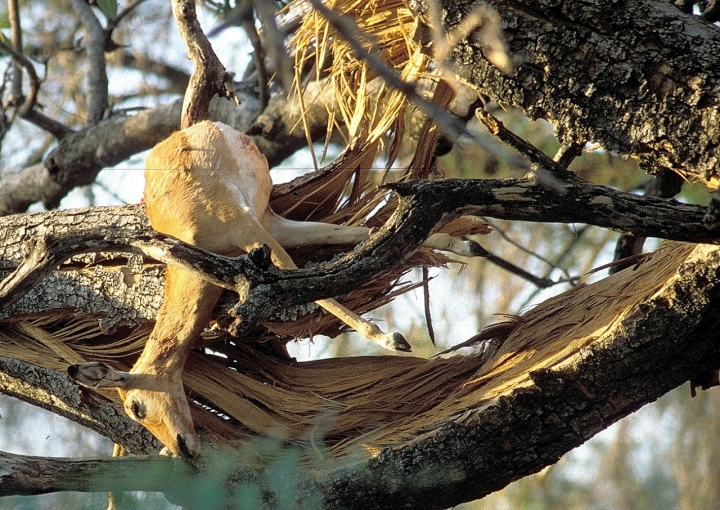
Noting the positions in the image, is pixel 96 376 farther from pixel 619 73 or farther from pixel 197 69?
pixel 619 73

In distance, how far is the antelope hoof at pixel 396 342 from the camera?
1695 millimetres

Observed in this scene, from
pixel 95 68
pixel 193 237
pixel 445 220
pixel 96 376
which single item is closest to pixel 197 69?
pixel 193 237

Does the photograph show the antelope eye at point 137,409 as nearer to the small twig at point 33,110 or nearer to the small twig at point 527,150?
the small twig at point 527,150

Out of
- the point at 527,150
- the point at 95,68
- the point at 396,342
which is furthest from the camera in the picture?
the point at 95,68

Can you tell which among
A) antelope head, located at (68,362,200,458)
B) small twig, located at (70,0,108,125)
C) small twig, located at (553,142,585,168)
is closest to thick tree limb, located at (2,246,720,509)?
antelope head, located at (68,362,200,458)

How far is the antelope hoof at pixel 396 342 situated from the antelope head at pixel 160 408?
0.53 m

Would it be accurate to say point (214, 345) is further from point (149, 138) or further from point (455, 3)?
point (149, 138)

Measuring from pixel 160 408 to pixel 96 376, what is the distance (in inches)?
6.9

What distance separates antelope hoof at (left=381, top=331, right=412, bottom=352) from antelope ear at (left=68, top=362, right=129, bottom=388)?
2.03ft

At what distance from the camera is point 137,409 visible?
1.93 m

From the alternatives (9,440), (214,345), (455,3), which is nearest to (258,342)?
(214,345)

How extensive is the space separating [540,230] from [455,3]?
2230mm

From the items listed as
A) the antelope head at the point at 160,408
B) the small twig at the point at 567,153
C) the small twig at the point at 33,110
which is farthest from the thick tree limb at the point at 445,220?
the small twig at the point at 33,110

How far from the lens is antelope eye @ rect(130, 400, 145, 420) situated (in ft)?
6.31
